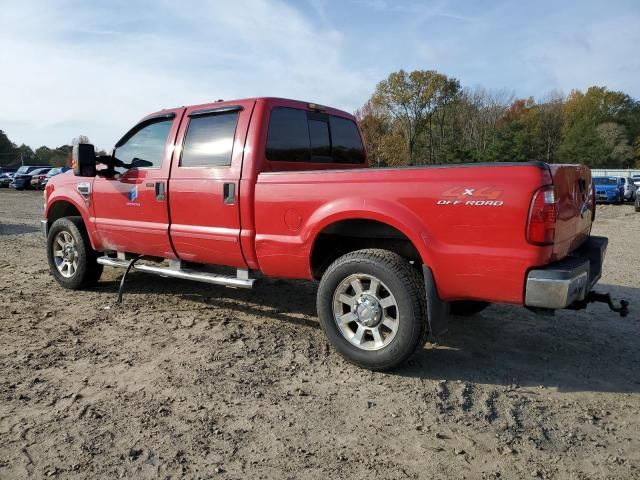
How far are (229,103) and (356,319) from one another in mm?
2314

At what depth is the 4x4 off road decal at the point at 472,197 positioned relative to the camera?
3121 mm

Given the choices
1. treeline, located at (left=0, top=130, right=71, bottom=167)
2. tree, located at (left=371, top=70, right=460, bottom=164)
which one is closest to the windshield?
tree, located at (left=371, top=70, right=460, bottom=164)

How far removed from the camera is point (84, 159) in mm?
5258

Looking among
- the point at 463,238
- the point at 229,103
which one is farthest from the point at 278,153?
the point at 463,238

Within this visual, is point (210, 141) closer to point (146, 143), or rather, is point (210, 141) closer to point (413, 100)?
point (146, 143)

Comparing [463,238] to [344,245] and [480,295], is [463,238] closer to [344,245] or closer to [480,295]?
[480,295]

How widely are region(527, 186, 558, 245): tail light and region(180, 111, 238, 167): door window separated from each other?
2.57 metres

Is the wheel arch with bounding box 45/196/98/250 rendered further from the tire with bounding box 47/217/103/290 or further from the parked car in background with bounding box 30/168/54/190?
the parked car in background with bounding box 30/168/54/190

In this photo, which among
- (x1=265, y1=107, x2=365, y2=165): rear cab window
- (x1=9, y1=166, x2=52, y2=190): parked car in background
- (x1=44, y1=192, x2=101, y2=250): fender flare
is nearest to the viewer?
(x1=265, y1=107, x2=365, y2=165): rear cab window

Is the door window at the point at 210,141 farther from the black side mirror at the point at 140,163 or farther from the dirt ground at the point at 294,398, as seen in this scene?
the dirt ground at the point at 294,398

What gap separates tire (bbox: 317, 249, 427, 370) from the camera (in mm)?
3535

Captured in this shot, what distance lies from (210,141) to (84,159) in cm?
154

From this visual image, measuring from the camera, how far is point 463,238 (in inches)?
129

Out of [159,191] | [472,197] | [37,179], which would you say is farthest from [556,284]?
[37,179]
